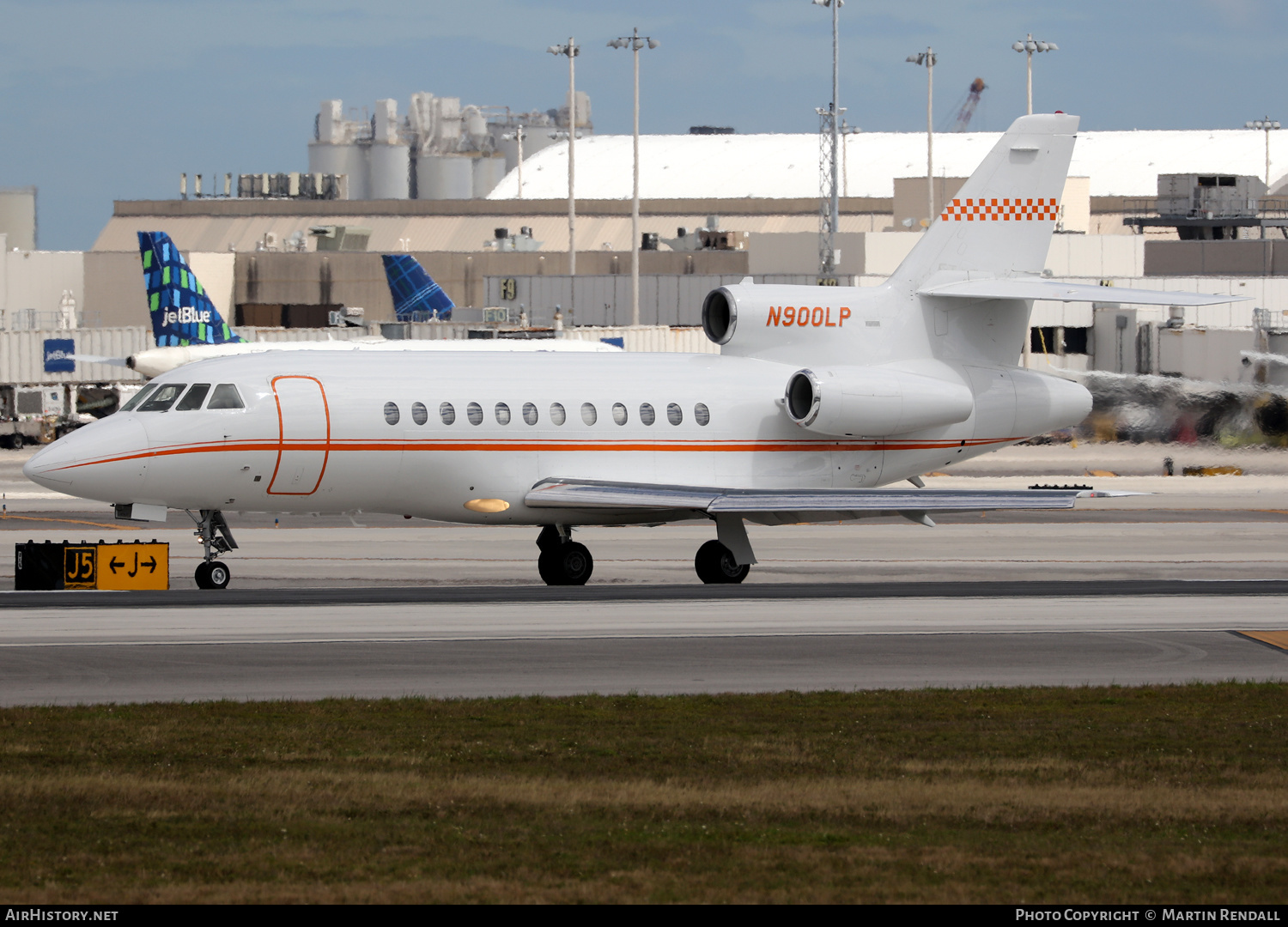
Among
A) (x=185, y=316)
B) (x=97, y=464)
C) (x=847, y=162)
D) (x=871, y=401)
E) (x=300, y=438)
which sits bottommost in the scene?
(x=97, y=464)

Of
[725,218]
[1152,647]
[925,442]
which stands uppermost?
[725,218]

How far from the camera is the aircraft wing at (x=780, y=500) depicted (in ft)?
97.1

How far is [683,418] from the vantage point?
31.8 meters

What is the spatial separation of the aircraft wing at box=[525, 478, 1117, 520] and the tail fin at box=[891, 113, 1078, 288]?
18.3 feet

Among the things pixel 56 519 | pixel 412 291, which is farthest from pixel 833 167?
pixel 56 519

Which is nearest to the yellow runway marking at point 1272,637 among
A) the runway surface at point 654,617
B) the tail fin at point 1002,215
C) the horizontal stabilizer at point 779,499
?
the runway surface at point 654,617

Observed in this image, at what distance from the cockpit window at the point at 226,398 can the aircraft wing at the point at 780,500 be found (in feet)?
16.9

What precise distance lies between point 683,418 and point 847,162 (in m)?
126

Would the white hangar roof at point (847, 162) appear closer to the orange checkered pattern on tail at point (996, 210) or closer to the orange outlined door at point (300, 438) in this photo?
the orange checkered pattern on tail at point (996, 210)

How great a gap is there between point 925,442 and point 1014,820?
67.2 ft

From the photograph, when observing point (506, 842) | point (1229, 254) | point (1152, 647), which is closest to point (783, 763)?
point (506, 842)

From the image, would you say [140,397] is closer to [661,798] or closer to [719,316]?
[719,316]

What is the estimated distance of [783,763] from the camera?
1570cm

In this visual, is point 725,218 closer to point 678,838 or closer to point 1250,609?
point 1250,609
